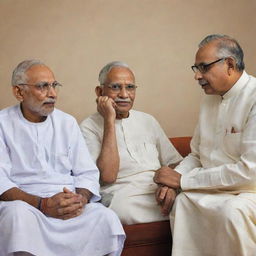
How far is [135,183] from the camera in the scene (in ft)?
11.9

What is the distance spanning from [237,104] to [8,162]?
1568 mm

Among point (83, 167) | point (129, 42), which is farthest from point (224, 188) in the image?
point (129, 42)

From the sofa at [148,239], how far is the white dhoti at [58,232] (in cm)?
18

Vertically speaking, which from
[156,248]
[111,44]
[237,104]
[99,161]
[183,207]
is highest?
[111,44]

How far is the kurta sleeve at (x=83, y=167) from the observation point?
Result: 336 centimetres

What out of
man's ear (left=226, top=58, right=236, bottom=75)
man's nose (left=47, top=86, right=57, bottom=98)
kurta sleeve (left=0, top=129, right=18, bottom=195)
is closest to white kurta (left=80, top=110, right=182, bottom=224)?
man's nose (left=47, top=86, right=57, bottom=98)

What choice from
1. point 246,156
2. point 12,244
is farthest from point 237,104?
point 12,244

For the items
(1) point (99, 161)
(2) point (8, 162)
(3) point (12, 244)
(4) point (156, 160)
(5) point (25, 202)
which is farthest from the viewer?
(4) point (156, 160)

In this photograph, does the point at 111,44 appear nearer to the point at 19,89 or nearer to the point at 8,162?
the point at 19,89

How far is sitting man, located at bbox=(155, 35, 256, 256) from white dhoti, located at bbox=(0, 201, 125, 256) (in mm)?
431

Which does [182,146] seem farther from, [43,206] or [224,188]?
[43,206]

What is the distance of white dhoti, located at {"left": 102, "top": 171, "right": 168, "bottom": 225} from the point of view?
3441mm

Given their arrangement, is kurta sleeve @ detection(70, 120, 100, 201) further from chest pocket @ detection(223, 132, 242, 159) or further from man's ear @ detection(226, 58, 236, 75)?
man's ear @ detection(226, 58, 236, 75)

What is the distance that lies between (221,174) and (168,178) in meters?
0.38
